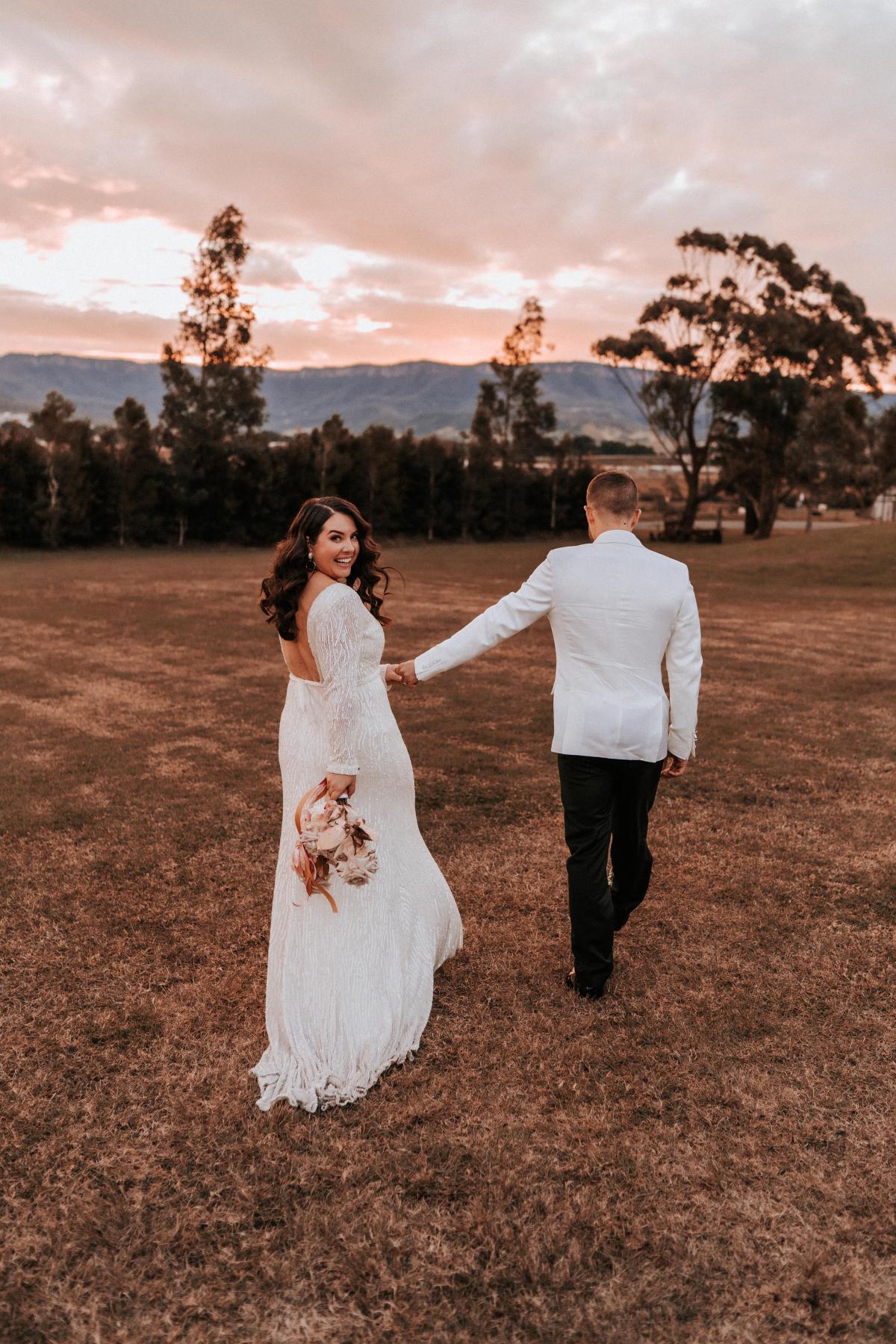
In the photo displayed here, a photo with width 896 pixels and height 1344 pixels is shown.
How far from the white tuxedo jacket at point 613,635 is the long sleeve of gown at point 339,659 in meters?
0.38

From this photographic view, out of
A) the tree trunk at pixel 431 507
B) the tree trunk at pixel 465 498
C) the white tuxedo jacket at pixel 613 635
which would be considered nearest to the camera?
the white tuxedo jacket at pixel 613 635

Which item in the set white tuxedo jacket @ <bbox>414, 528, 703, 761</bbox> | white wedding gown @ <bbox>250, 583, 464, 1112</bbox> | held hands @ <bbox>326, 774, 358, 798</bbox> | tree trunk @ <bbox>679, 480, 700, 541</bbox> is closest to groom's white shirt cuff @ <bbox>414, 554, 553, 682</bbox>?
white tuxedo jacket @ <bbox>414, 528, 703, 761</bbox>

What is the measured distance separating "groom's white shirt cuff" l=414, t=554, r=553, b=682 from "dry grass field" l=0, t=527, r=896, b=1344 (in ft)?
4.82

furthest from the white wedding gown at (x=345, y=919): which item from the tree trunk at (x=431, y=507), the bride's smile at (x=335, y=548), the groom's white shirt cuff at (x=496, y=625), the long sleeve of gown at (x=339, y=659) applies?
the tree trunk at (x=431, y=507)

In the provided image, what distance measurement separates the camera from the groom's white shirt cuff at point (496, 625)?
3572 millimetres

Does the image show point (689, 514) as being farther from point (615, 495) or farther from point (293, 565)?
point (293, 565)

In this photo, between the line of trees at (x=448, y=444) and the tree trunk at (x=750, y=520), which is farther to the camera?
the tree trunk at (x=750, y=520)

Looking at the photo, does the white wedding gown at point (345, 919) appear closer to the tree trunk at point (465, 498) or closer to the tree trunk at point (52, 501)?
the tree trunk at point (52, 501)

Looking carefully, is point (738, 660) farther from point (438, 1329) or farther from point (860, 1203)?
point (438, 1329)

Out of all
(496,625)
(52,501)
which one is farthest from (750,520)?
(496,625)

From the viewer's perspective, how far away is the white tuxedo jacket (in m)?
3.46

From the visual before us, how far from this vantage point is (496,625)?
3.67 m

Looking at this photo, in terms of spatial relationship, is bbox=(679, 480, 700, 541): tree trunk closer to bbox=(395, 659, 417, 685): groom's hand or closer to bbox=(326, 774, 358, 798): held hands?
bbox=(395, 659, 417, 685): groom's hand

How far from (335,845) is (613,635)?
4.38ft
